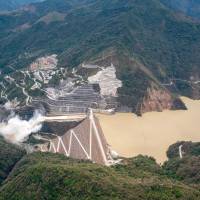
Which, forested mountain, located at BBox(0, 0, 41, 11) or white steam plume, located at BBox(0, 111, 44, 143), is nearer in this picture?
white steam plume, located at BBox(0, 111, 44, 143)

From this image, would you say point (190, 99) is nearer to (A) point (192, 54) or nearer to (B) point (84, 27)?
(A) point (192, 54)

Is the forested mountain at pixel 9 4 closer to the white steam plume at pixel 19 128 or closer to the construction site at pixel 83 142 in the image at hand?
the white steam plume at pixel 19 128

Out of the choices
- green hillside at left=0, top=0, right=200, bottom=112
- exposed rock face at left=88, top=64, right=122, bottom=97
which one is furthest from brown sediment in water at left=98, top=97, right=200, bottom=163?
exposed rock face at left=88, top=64, right=122, bottom=97

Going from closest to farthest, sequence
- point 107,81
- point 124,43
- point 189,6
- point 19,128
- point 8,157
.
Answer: point 8,157 → point 19,128 → point 107,81 → point 124,43 → point 189,6

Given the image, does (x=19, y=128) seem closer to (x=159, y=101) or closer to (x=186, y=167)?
(x=159, y=101)

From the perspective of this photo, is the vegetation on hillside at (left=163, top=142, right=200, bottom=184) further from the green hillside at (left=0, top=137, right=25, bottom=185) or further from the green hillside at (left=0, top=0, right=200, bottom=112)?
the green hillside at (left=0, top=0, right=200, bottom=112)

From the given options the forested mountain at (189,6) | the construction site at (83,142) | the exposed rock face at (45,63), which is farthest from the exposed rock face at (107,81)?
the forested mountain at (189,6)

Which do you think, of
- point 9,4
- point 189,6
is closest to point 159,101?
point 189,6
